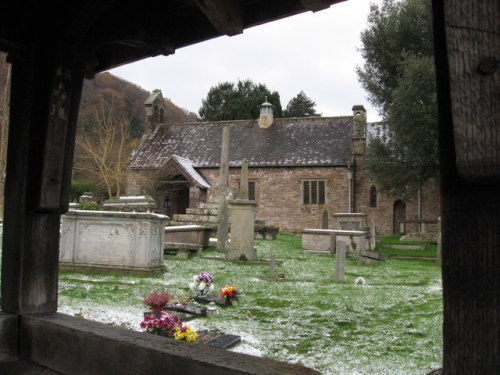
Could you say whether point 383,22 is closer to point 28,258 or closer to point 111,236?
point 111,236

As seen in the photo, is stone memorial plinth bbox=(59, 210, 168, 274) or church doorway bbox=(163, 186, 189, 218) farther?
church doorway bbox=(163, 186, 189, 218)

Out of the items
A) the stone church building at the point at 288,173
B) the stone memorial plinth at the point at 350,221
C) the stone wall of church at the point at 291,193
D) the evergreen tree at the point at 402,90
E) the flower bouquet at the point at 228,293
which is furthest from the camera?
the stone wall of church at the point at 291,193

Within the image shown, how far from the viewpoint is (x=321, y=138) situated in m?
30.4

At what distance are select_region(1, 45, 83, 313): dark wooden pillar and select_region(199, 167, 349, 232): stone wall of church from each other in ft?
85.6

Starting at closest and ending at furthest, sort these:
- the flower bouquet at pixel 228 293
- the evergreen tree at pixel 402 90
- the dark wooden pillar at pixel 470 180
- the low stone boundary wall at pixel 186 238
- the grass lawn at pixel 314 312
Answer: the dark wooden pillar at pixel 470 180, the grass lawn at pixel 314 312, the flower bouquet at pixel 228 293, the low stone boundary wall at pixel 186 238, the evergreen tree at pixel 402 90

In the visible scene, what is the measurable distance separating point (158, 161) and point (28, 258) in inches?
1158

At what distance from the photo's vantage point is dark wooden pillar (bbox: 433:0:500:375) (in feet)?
3.59

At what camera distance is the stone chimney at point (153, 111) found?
34.7m

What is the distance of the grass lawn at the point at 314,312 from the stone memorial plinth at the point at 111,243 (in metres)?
0.34

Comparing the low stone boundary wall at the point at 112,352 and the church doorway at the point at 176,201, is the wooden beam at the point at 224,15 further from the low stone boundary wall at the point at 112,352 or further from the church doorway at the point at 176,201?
the church doorway at the point at 176,201

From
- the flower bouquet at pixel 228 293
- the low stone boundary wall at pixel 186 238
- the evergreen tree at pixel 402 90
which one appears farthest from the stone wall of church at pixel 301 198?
the flower bouquet at pixel 228 293

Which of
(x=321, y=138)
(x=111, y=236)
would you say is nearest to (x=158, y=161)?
(x=321, y=138)

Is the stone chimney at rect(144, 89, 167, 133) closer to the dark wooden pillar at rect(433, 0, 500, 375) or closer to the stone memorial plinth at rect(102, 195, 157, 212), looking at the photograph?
the stone memorial plinth at rect(102, 195, 157, 212)

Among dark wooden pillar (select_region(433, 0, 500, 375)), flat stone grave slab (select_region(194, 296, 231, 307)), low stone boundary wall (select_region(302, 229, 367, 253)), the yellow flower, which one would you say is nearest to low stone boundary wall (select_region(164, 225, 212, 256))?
low stone boundary wall (select_region(302, 229, 367, 253))
